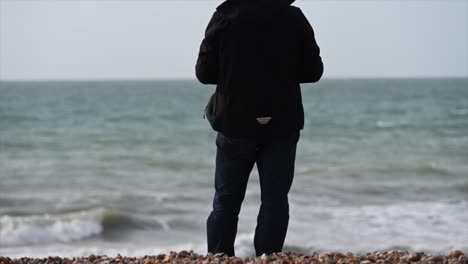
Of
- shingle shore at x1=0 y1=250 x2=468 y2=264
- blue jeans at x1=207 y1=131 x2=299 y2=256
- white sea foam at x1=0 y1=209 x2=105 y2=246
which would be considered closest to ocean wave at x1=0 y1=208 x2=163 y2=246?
white sea foam at x1=0 y1=209 x2=105 y2=246

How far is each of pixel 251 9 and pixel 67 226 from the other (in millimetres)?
6077

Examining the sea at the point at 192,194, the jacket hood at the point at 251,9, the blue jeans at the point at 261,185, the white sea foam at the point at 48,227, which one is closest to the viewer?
the jacket hood at the point at 251,9

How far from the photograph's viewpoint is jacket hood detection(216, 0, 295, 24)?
Result: 3488 mm

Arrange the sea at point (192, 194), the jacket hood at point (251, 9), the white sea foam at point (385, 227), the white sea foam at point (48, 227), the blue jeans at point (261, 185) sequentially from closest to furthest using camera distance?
the jacket hood at point (251, 9) < the blue jeans at point (261, 185) < the white sea foam at point (385, 227) < the sea at point (192, 194) < the white sea foam at point (48, 227)

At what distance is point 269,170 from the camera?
361cm

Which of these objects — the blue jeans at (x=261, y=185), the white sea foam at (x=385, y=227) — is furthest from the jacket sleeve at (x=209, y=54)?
the white sea foam at (x=385, y=227)

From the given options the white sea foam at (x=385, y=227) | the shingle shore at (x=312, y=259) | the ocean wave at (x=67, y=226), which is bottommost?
the white sea foam at (x=385, y=227)

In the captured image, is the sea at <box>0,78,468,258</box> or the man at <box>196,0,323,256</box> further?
the sea at <box>0,78,468,258</box>

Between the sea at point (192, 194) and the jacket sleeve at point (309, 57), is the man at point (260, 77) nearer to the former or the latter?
the jacket sleeve at point (309, 57)

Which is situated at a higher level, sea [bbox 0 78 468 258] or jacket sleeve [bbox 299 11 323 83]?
jacket sleeve [bbox 299 11 323 83]

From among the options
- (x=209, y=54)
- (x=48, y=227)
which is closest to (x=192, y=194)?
(x=48, y=227)

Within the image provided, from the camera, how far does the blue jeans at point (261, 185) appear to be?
3590 mm

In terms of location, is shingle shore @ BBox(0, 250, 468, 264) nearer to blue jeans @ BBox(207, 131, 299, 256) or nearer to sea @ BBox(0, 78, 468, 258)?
blue jeans @ BBox(207, 131, 299, 256)

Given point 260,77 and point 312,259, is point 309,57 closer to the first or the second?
point 260,77
